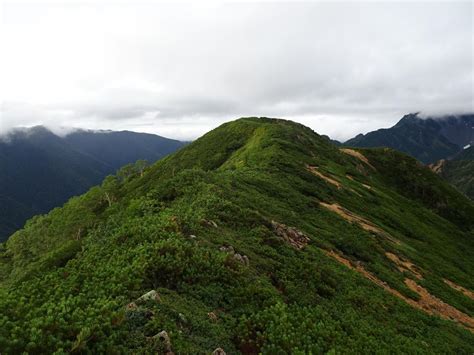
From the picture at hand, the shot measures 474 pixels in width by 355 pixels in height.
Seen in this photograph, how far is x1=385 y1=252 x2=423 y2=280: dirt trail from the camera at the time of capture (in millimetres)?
39688

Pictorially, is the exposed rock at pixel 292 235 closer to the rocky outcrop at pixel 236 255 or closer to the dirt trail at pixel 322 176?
the rocky outcrop at pixel 236 255

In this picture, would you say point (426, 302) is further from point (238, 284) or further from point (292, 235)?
point (238, 284)

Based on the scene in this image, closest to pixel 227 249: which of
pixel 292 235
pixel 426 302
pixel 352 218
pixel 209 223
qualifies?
pixel 209 223

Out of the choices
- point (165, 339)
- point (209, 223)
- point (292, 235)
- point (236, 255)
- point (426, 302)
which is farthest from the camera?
point (426, 302)

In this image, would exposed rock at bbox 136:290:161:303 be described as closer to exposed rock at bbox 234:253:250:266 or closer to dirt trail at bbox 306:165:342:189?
exposed rock at bbox 234:253:250:266

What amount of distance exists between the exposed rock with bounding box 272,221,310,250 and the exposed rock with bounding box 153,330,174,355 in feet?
60.9

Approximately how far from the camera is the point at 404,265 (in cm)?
4125

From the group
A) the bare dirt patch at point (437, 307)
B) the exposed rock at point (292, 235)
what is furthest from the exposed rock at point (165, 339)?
the bare dirt patch at point (437, 307)

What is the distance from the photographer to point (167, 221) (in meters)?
23.3

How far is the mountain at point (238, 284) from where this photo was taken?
12.2m

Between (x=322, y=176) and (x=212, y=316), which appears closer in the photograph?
(x=212, y=316)

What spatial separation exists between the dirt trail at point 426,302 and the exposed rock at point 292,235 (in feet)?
7.82

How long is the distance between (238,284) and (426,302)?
23.6m

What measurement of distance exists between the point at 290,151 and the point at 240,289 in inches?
2342
